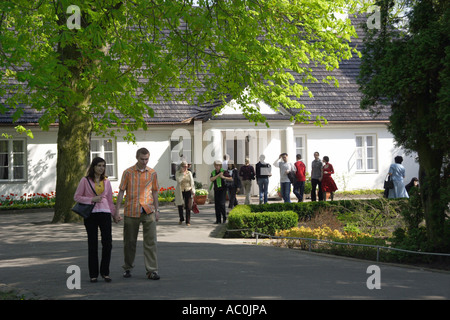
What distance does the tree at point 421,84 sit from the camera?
1088 centimetres

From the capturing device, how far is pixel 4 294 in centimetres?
881

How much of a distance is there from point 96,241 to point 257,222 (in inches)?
286

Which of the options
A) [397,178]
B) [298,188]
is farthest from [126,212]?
[298,188]

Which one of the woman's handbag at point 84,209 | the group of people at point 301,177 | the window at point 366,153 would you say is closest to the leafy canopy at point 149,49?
the woman's handbag at point 84,209

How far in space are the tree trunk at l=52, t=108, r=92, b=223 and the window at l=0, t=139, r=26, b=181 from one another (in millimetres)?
8790

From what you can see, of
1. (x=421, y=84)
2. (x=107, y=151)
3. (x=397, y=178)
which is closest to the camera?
(x=421, y=84)

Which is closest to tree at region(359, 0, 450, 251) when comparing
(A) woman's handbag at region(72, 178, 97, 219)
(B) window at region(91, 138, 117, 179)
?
(A) woman's handbag at region(72, 178, 97, 219)

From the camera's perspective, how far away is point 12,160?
28.2m

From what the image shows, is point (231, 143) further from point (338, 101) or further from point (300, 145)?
point (338, 101)

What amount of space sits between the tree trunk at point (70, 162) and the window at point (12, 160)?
8790 mm

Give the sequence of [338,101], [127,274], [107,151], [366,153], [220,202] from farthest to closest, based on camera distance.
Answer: [366,153], [338,101], [107,151], [220,202], [127,274]

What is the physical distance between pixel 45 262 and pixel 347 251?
18.9ft
